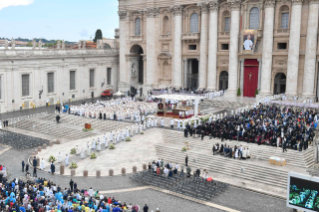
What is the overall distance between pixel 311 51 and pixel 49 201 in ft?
133

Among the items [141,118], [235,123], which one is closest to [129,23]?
[141,118]

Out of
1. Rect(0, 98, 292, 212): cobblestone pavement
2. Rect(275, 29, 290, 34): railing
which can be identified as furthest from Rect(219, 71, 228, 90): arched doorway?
Rect(0, 98, 292, 212): cobblestone pavement


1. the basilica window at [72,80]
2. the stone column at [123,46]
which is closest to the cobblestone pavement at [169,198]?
the basilica window at [72,80]

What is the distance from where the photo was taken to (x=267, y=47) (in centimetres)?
5394

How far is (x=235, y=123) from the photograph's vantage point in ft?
122

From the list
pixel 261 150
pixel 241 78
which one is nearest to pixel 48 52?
pixel 241 78

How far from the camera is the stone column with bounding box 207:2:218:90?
58.8m

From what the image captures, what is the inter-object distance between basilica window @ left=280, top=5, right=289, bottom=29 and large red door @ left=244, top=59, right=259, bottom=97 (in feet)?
21.1

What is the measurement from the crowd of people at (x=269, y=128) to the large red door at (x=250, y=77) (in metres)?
15.7

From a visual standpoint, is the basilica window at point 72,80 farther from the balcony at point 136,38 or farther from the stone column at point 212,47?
the stone column at point 212,47

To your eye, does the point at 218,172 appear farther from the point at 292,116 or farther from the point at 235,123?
the point at 292,116

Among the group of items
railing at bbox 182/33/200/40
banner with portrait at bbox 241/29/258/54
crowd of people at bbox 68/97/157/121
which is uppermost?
railing at bbox 182/33/200/40

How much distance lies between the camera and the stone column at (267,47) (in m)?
53.3

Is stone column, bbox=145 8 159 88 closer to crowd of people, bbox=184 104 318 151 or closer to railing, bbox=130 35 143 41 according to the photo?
railing, bbox=130 35 143 41
